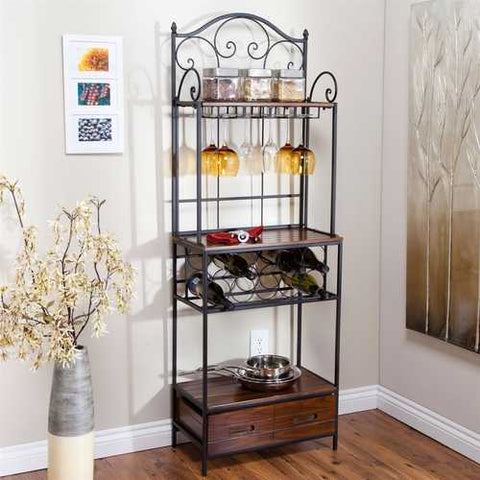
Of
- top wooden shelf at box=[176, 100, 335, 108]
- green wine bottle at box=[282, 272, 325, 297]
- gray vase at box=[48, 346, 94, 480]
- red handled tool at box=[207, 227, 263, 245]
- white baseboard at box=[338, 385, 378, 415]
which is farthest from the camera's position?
white baseboard at box=[338, 385, 378, 415]

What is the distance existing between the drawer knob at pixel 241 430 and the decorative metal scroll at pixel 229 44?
1.27 meters

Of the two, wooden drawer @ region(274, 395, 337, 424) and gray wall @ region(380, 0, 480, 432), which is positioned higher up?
gray wall @ region(380, 0, 480, 432)

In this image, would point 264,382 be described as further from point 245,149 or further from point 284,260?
point 245,149

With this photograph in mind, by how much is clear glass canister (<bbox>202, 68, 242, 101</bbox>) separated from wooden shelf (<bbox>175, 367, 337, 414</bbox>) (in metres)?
1.14

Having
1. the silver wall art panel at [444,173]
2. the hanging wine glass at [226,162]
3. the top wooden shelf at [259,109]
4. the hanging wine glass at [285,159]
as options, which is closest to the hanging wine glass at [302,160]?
the hanging wine glass at [285,159]

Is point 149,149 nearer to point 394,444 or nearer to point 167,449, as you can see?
point 167,449

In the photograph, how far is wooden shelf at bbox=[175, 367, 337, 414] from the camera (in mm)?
3215

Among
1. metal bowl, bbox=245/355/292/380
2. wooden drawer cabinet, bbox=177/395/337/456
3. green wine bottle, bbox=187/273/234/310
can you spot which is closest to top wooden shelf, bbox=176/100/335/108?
green wine bottle, bbox=187/273/234/310

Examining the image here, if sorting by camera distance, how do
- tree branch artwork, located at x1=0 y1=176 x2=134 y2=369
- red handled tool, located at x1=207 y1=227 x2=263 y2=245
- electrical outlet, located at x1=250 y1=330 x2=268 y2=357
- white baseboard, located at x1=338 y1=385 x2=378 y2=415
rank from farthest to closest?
white baseboard, located at x1=338 y1=385 x2=378 y2=415, electrical outlet, located at x1=250 y1=330 x2=268 y2=357, red handled tool, located at x1=207 y1=227 x2=263 y2=245, tree branch artwork, located at x1=0 y1=176 x2=134 y2=369

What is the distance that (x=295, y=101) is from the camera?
3.26m

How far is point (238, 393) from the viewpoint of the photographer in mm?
3299

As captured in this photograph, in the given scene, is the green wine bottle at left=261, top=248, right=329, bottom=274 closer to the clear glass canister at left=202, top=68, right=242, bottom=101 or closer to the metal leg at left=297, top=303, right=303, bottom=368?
the metal leg at left=297, top=303, right=303, bottom=368

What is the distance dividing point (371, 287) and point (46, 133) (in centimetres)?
163

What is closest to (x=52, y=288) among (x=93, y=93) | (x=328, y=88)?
(x=93, y=93)
